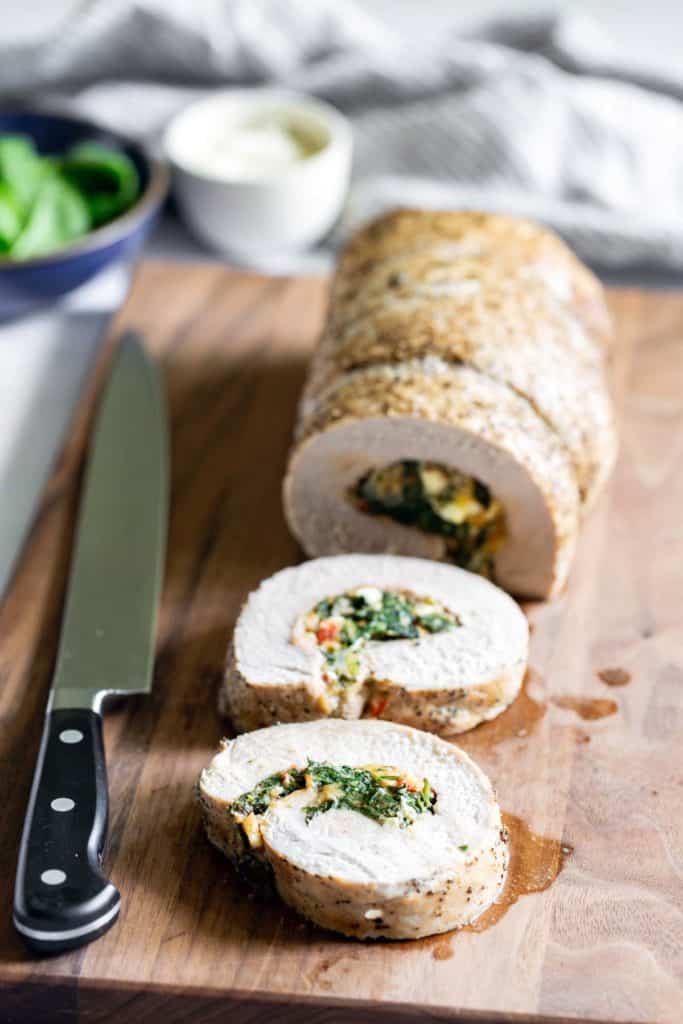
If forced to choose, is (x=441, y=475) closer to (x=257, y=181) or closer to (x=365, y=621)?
(x=365, y=621)

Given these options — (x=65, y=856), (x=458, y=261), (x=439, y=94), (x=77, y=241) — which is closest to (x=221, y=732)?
(x=65, y=856)

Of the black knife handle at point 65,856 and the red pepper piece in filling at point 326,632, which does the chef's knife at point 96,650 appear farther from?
the red pepper piece in filling at point 326,632

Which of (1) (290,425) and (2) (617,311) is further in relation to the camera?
(2) (617,311)

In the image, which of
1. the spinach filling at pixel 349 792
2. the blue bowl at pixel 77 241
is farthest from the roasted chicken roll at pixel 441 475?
the blue bowl at pixel 77 241

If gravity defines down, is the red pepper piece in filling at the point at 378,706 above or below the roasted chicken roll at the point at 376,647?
below

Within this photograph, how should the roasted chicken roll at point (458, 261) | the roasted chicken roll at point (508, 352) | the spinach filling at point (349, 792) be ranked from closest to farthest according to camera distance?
the spinach filling at point (349, 792)
the roasted chicken roll at point (508, 352)
the roasted chicken roll at point (458, 261)

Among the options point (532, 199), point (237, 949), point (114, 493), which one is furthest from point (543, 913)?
point (532, 199)

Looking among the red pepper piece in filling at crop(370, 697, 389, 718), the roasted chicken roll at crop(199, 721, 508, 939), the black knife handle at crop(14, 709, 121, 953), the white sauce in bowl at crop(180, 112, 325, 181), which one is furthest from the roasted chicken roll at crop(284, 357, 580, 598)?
the white sauce in bowl at crop(180, 112, 325, 181)

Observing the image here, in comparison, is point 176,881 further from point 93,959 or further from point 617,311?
point 617,311

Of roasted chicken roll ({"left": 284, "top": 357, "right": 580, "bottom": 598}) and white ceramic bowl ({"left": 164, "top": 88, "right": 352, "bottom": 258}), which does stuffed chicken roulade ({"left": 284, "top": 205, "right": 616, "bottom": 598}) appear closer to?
roasted chicken roll ({"left": 284, "top": 357, "right": 580, "bottom": 598})
